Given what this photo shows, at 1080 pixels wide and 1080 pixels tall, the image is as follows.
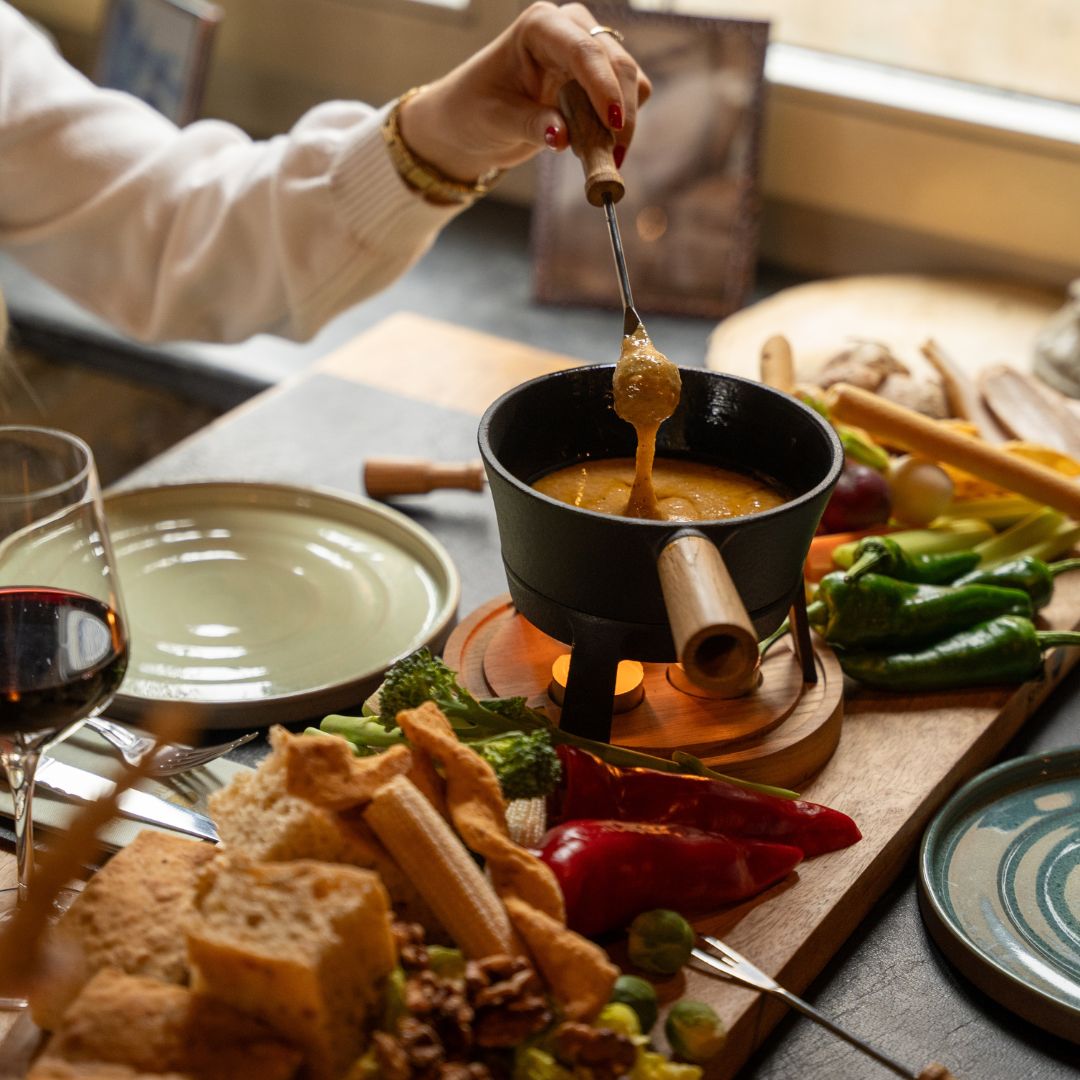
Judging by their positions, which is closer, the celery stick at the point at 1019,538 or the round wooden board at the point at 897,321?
the celery stick at the point at 1019,538

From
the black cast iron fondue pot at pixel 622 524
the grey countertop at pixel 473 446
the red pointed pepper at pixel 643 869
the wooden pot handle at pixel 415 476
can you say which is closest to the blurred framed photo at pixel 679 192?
the grey countertop at pixel 473 446

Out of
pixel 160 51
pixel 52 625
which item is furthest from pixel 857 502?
pixel 160 51

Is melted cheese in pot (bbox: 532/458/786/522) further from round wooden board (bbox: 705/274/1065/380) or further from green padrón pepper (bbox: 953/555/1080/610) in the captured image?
round wooden board (bbox: 705/274/1065/380)

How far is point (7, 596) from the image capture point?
91 cm

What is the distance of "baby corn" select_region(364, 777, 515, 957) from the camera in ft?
2.86

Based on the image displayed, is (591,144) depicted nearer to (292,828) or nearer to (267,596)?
(267,596)

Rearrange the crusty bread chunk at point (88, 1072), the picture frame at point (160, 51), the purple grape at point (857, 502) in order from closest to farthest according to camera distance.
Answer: the crusty bread chunk at point (88, 1072), the purple grape at point (857, 502), the picture frame at point (160, 51)

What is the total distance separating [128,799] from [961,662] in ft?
2.68

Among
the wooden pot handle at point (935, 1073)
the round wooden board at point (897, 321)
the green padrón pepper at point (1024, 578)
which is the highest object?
the wooden pot handle at point (935, 1073)

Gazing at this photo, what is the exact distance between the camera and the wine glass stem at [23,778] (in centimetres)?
89

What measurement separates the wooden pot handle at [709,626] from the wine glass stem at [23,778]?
43cm

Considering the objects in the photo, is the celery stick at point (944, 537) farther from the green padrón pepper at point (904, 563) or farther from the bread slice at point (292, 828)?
the bread slice at point (292, 828)

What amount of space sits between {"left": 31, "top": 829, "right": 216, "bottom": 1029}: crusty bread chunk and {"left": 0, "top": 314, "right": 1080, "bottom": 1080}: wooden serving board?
0.07m

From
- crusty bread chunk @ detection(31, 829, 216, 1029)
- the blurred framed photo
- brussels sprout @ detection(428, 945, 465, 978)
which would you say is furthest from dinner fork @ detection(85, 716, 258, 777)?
the blurred framed photo
